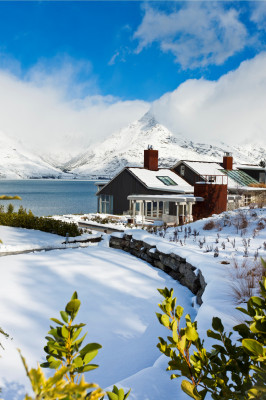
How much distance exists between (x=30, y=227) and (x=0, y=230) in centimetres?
143

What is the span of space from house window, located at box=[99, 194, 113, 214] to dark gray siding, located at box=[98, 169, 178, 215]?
0.43 m

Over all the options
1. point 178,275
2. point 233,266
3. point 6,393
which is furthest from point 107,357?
point 178,275

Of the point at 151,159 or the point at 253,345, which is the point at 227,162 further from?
the point at 253,345

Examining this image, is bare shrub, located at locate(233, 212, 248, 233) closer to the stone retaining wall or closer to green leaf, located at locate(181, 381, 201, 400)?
the stone retaining wall

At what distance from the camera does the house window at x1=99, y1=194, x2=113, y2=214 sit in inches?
1253

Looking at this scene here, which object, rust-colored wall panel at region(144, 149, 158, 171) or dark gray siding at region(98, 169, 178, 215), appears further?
rust-colored wall panel at region(144, 149, 158, 171)

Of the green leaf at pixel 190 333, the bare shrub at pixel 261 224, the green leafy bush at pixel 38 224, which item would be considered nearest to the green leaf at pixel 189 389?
the green leaf at pixel 190 333

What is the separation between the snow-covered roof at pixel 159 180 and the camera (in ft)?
89.8

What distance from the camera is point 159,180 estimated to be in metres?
29.6

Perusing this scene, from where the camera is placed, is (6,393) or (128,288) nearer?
(6,393)

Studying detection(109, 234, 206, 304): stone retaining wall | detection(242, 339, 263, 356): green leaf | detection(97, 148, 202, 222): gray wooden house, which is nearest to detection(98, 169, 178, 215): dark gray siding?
detection(97, 148, 202, 222): gray wooden house

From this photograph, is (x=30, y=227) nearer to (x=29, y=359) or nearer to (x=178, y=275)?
(x=178, y=275)

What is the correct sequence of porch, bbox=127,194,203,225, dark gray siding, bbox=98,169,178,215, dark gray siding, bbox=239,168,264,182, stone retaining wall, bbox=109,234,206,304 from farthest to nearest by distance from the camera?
dark gray siding, bbox=239,168,264,182 < dark gray siding, bbox=98,169,178,215 < porch, bbox=127,194,203,225 < stone retaining wall, bbox=109,234,206,304

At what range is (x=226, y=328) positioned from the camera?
379 cm
